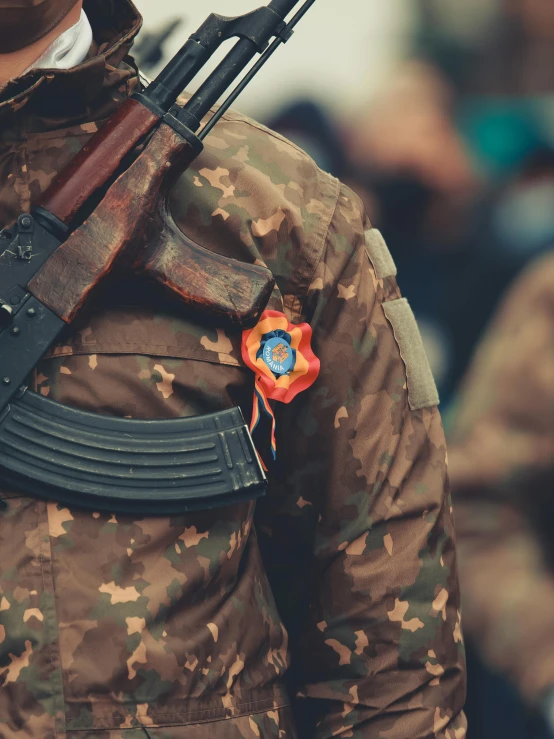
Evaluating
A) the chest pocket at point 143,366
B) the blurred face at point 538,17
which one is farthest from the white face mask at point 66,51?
the blurred face at point 538,17

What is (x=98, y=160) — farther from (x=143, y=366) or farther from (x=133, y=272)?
(x=143, y=366)

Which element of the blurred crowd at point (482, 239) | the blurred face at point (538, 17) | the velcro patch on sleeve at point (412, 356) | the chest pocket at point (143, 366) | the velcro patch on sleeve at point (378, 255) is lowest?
the blurred crowd at point (482, 239)

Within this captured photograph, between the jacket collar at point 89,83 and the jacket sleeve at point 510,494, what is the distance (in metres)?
0.91

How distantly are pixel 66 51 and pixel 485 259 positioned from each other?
5.35 feet

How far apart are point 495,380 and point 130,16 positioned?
38.0 inches

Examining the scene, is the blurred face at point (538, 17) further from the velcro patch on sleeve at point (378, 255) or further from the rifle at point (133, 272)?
the rifle at point (133, 272)

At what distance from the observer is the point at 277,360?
1741 mm

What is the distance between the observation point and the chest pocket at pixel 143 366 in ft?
5.50

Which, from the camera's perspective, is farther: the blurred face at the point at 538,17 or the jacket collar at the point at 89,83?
the blurred face at the point at 538,17

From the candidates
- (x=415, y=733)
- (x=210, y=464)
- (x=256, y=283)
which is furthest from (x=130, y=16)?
(x=415, y=733)

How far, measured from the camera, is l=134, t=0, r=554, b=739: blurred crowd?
2.28 metres

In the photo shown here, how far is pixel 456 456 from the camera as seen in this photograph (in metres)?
2.35

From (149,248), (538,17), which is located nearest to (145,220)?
(149,248)

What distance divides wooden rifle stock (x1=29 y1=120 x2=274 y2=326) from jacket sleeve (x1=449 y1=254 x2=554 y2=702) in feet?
2.40
